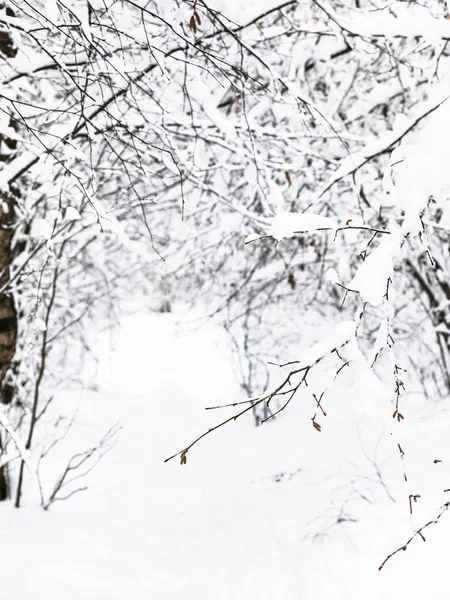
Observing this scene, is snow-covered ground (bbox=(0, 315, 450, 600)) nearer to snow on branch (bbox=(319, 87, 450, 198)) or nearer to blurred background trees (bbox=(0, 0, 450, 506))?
blurred background trees (bbox=(0, 0, 450, 506))

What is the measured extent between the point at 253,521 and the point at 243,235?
2277 mm

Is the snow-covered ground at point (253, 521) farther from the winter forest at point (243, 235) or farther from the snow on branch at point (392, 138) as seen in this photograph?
the snow on branch at point (392, 138)

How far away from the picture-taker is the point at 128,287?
40.9 feet

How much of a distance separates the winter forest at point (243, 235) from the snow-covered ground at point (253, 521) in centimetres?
2

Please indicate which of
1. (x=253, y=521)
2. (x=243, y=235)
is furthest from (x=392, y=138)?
(x=253, y=521)

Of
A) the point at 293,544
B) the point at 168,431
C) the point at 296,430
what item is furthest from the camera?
the point at 168,431

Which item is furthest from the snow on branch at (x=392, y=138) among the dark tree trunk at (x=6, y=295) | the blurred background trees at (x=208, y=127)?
the dark tree trunk at (x=6, y=295)

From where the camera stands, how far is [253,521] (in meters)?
3.92

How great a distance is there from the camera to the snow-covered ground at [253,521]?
2.54 m

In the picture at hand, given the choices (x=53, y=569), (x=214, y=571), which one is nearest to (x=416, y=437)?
(x=214, y=571)

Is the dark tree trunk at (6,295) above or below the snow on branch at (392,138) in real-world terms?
above

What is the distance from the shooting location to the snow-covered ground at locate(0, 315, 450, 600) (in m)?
2.54

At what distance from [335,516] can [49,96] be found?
3.35 metres

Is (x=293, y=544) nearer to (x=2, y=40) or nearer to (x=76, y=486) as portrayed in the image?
(x=76, y=486)
